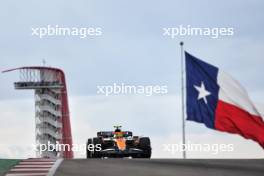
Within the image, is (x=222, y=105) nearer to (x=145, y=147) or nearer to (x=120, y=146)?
(x=145, y=147)

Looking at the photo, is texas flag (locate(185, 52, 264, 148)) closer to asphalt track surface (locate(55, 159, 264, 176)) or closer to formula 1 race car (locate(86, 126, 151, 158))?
asphalt track surface (locate(55, 159, 264, 176))

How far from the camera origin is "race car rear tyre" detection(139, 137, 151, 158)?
3300 centimetres

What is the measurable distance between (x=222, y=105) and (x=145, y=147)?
1640 centimetres

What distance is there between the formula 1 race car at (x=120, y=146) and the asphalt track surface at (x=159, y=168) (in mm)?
7817

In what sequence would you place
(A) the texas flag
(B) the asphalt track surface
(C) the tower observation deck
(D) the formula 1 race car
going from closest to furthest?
(A) the texas flag, (B) the asphalt track surface, (D) the formula 1 race car, (C) the tower observation deck

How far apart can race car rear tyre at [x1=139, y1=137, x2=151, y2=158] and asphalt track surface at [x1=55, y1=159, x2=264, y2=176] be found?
25.2 ft

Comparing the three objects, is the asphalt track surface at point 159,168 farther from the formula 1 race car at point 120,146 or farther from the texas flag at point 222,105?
the formula 1 race car at point 120,146

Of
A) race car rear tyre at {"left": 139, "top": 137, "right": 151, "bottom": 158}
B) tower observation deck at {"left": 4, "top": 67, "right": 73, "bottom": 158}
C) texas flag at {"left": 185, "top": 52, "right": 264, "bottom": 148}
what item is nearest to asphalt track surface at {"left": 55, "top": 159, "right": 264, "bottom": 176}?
texas flag at {"left": 185, "top": 52, "right": 264, "bottom": 148}

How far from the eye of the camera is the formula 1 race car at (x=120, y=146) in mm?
32875

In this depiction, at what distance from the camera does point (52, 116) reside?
11050cm

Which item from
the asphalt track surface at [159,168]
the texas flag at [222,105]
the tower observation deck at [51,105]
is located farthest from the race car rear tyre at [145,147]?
the tower observation deck at [51,105]

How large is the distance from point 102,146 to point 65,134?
250 ft

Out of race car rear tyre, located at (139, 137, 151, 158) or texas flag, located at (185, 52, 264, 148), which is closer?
texas flag, located at (185, 52, 264, 148)

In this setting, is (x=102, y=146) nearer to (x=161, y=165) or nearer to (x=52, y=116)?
→ (x=161, y=165)
